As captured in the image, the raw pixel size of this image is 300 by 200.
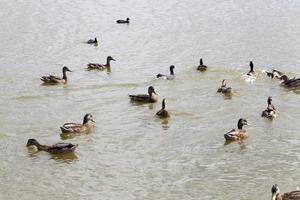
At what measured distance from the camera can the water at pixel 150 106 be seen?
15336 mm

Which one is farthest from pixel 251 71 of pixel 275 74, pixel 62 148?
pixel 62 148

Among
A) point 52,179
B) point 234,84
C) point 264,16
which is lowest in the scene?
point 52,179

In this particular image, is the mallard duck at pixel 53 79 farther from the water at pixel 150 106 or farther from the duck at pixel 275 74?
the duck at pixel 275 74

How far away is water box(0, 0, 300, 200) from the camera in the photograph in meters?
15.3

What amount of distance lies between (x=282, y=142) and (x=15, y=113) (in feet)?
29.5

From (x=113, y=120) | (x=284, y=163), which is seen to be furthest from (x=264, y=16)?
(x=284, y=163)

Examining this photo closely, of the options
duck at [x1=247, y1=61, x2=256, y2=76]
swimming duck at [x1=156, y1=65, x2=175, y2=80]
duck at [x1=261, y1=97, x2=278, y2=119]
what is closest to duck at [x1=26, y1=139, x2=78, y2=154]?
duck at [x1=261, y1=97, x2=278, y2=119]

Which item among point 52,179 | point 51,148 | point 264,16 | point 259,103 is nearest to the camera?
point 52,179

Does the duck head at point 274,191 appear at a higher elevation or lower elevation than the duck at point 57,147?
lower

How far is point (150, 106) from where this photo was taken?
2184 cm

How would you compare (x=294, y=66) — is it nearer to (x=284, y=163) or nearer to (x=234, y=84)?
(x=234, y=84)

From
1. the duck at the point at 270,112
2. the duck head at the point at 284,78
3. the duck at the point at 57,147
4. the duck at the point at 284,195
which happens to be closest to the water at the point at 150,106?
the duck at the point at 57,147

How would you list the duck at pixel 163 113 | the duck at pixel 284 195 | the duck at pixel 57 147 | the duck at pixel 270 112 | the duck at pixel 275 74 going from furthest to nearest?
1. the duck at pixel 275 74
2. the duck at pixel 163 113
3. the duck at pixel 270 112
4. the duck at pixel 57 147
5. the duck at pixel 284 195

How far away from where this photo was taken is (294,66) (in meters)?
26.2
